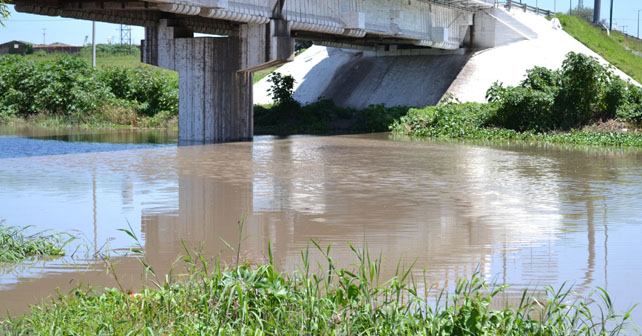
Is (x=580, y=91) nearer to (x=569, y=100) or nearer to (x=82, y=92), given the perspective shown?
(x=569, y=100)

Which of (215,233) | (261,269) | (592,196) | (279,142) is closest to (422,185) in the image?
(592,196)

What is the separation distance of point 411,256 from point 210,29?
75.8ft

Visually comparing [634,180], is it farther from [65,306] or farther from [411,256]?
[65,306]

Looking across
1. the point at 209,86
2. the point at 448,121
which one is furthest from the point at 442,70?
the point at 209,86

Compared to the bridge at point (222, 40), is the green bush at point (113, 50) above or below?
above

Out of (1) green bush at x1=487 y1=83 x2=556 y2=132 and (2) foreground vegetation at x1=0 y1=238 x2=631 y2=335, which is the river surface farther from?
(1) green bush at x1=487 y1=83 x2=556 y2=132

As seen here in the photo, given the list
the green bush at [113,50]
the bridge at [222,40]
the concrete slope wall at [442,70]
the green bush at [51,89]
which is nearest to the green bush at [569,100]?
the concrete slope wall at [442,70]

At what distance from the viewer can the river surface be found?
9.01 m

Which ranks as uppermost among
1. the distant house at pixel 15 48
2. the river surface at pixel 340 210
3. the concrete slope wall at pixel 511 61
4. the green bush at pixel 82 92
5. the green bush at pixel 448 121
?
the distant house at pixel 15 48

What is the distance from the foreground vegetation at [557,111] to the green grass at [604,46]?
34.4 ft

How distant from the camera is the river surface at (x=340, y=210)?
901 centimetres

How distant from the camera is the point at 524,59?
150ft

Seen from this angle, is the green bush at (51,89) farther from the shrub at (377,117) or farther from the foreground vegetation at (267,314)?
the foreground vegetation at (267,314)

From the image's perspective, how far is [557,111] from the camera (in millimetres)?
35875
